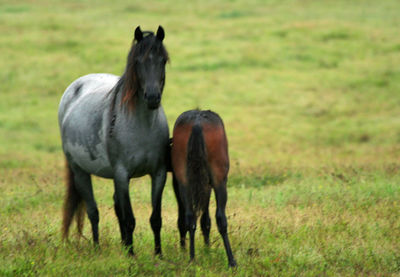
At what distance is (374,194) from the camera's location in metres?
9.30

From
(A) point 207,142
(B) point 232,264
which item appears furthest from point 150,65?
(B) point 232,264

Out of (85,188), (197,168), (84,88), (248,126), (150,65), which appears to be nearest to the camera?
(150,65)

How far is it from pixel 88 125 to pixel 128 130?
0.84m

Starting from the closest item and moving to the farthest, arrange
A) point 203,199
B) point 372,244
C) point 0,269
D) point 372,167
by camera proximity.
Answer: point 0,269
point 203,199
point 372,244
point 372,167

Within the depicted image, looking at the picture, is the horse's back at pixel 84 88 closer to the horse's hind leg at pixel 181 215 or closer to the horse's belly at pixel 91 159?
the horse's belly at pixel 91 159

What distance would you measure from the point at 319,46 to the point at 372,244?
22443mm

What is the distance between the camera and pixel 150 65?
580cm

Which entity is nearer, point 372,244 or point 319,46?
point 372,244

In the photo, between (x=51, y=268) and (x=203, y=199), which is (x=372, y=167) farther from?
(x=51, y=268)

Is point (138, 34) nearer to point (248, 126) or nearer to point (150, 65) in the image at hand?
point (150, 65)

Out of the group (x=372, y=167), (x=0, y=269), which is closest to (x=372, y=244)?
(x=0, y=269)

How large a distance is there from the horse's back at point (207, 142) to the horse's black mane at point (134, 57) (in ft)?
2.03

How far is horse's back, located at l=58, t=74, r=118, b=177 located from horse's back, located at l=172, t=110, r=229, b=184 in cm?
89

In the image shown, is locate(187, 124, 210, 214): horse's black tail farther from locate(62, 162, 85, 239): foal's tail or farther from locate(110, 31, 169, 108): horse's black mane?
locate(62, 162, 85, 239): foal's tail
